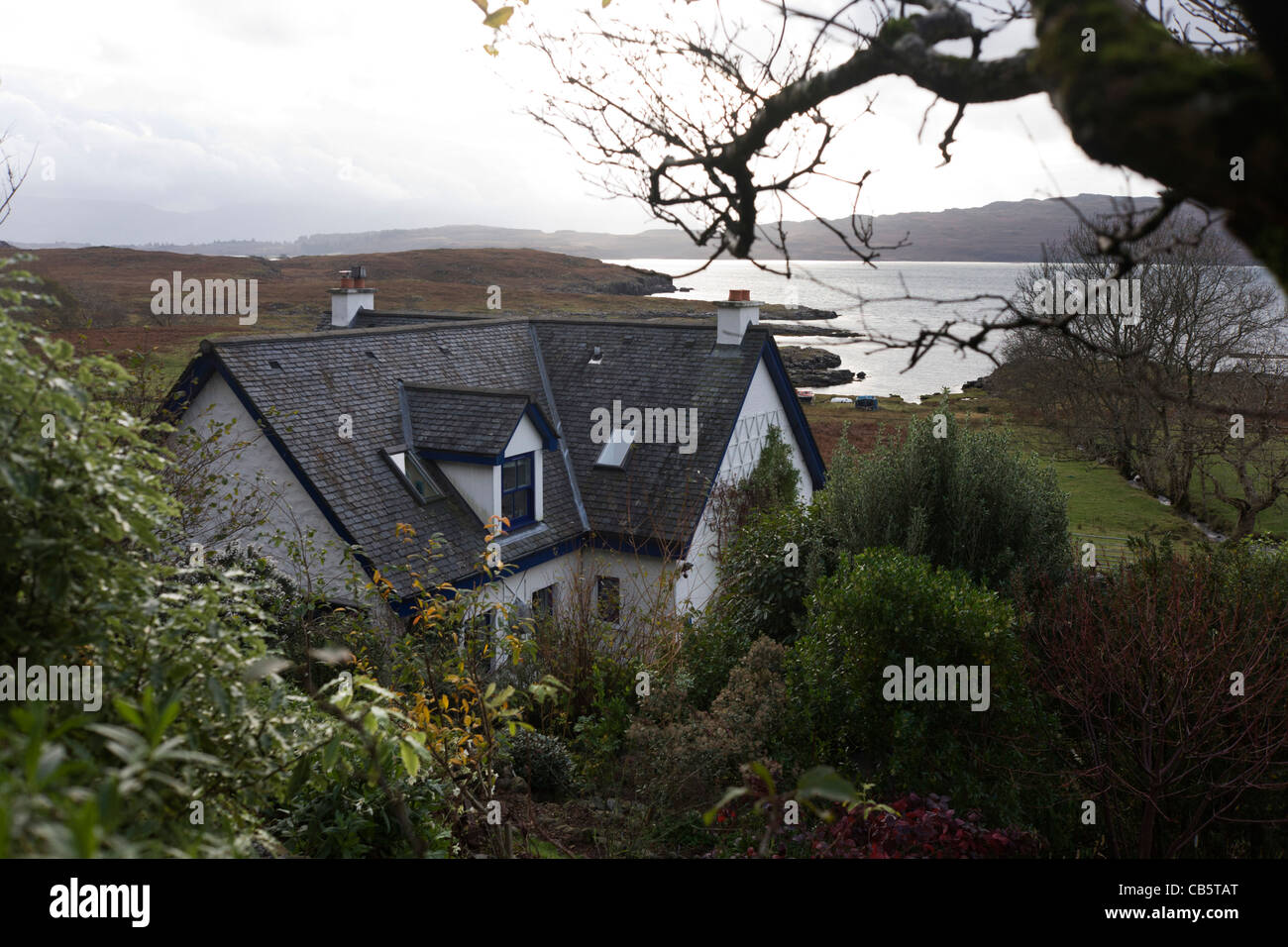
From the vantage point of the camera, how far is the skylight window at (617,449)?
63.2 ft

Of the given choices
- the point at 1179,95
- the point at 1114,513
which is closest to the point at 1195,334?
the point at 1114,513

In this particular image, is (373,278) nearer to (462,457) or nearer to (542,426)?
(542,426)

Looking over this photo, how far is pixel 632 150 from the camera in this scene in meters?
5.20

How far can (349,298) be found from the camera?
2503cm

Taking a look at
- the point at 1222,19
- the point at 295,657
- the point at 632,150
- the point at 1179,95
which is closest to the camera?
the point at 1179,95

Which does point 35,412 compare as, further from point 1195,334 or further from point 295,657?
point 1195,334

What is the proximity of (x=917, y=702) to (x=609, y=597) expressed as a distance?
817cm

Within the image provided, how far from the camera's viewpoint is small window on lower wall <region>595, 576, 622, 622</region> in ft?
47.7

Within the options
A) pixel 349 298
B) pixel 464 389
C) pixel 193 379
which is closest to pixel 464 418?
pixel 464 389

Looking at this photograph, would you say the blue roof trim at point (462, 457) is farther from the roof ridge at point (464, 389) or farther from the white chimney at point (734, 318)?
the white chimney at point (734, 318)

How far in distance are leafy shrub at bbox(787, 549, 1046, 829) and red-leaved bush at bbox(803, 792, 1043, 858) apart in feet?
1.98

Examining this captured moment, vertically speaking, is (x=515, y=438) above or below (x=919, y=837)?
above

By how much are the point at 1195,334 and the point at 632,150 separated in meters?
32.1
